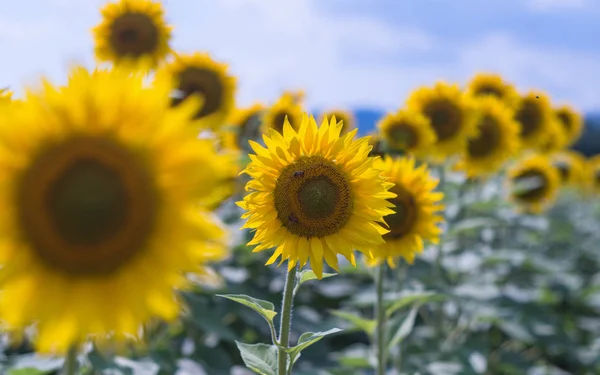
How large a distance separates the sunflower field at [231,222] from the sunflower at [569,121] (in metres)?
1.55

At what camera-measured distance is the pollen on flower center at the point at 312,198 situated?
6.54 ft

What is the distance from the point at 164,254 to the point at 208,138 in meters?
0.25

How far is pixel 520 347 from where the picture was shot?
19.1ft

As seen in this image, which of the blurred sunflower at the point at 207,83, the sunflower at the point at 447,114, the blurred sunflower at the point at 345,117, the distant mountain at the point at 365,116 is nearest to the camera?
the distant mountain at the point at 365,116

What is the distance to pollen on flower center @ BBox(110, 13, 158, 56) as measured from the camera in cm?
451

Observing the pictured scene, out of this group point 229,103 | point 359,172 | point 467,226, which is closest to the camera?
point 359,172

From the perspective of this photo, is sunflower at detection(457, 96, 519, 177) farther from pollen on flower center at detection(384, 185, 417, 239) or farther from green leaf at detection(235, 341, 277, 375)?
green leaf at detection(235, 341, 277, 375)

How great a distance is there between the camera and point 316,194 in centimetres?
198

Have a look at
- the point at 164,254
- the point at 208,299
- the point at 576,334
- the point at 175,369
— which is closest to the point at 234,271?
the point at 208,299

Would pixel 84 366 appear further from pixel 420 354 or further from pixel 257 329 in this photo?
pixel 420 354

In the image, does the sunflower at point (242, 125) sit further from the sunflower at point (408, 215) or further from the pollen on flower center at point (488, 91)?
the sunflower at point (408, 215)

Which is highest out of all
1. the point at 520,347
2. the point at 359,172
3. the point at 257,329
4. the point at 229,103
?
the point at 229,103

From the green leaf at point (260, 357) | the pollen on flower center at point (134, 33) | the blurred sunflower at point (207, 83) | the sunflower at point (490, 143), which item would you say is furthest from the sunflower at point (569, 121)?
the green leaf at point (260, 357)

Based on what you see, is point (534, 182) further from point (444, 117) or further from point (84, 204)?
point (84, 204)
